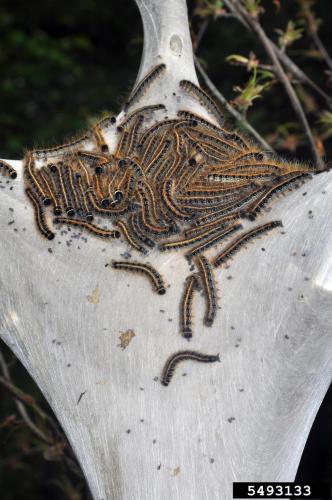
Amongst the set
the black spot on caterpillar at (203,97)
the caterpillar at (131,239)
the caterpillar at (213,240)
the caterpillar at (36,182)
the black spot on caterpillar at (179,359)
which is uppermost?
the black spot on caterpillar at (203,97)

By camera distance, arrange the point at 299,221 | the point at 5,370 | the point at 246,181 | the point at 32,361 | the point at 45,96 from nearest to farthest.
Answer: the point at 299,221 → the point at 32,361 → the point at 246,181 → the point at 5,370 → the point at 45,96

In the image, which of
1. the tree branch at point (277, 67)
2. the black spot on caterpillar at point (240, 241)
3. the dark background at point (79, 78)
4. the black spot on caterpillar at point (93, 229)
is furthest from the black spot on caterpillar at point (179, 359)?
the dark background at point (79, 78)

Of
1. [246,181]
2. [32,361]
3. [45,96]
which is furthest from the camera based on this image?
[45,96]

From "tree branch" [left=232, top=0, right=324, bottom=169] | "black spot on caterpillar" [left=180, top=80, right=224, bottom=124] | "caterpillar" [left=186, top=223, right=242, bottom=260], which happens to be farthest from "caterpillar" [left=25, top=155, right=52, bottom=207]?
"tree branch" [left=232, top=0, right=324, bottom=169]

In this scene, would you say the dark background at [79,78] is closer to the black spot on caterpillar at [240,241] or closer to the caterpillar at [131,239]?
the caterpillar at [131,239]

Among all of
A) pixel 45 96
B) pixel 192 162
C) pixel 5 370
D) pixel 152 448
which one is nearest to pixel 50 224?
pixel 192 162

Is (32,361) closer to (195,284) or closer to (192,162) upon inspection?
(195,284)

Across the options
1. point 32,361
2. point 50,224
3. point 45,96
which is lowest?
point 32,361
